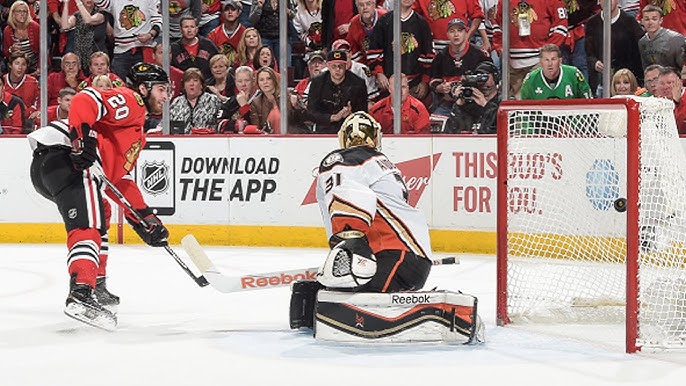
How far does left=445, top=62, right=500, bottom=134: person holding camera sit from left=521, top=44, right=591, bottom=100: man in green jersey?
10.2 inches

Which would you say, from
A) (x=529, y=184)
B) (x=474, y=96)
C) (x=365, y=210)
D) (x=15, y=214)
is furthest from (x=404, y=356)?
(x=15, y=214)

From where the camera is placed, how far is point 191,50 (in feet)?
28.3

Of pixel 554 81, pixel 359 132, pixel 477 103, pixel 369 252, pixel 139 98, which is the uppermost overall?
pixel 554 81

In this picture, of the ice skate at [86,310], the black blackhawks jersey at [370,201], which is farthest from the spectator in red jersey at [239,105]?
the black blackhawks jersey at [370,201]

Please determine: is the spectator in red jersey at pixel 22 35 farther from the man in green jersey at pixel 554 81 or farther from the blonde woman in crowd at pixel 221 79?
the man in green jersey at pixel 554 81

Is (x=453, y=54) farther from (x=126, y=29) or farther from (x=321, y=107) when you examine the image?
(x=126, y=29)

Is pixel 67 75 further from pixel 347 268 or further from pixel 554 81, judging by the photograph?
pixel 347 268

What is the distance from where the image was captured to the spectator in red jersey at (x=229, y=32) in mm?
8656

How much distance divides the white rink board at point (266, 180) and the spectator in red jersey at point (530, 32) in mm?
551

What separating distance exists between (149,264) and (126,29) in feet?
8.65

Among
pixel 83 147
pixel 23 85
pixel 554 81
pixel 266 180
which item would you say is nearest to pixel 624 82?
pixel 554 81

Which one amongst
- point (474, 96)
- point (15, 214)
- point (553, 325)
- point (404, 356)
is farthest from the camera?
point (15, 214)

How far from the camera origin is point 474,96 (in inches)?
306

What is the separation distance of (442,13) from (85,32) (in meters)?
2.86
